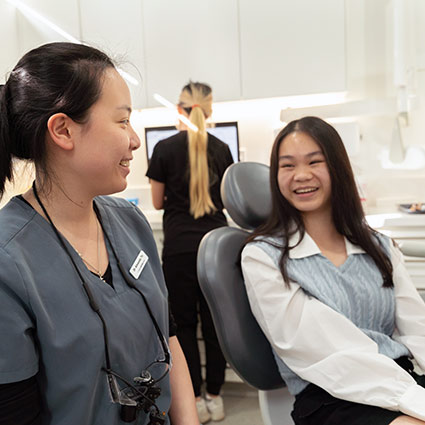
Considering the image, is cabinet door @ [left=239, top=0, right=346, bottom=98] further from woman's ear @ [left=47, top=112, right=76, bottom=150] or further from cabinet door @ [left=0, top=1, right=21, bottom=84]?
Answer: woman's ear @ [left=47, top=112, right=76, bottom=150]

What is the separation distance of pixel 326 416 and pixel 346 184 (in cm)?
62

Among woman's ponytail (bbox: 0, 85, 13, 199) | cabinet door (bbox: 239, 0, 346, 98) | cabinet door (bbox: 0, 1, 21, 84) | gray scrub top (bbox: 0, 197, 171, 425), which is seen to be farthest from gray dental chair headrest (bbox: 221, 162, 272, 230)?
cabinet door (bbox: 0, 1, 21, 84)

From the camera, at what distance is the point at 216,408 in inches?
81.4

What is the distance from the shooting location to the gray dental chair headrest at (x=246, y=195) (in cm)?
136

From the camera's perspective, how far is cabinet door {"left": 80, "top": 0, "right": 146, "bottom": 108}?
302cm

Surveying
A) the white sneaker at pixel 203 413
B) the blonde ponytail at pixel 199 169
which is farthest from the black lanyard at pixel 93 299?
the white sneaker at pixel 203 413

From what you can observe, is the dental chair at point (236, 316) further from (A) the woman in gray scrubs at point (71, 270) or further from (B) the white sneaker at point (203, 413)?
(B) the white sneaker at point (203, 413)

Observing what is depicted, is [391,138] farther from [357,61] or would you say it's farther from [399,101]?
[357,61]

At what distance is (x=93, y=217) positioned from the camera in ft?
2.90

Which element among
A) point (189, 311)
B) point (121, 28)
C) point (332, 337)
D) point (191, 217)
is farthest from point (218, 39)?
point (332, 337)

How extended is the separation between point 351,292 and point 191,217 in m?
1.08

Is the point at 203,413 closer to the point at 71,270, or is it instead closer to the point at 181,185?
the point at 181,185

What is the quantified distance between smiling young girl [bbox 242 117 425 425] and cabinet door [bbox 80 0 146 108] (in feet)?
6.56

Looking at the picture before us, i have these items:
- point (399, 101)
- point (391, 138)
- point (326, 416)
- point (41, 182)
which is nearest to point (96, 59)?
point (41, 182)
